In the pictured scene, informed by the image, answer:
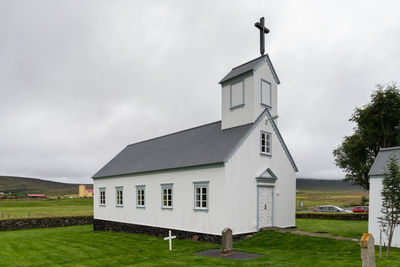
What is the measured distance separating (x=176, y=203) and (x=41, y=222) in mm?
19788

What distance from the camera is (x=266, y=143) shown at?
68.3ft

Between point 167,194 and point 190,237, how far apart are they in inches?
138

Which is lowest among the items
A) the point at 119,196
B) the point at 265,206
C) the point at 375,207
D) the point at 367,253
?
the point at 119,196

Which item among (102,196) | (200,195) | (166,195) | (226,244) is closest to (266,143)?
(200,195)

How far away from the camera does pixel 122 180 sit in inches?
1088

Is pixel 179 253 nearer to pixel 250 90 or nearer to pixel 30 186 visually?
pixel 250 90

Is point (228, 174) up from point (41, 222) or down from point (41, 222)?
up

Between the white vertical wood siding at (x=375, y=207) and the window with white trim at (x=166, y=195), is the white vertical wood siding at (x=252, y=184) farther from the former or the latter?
the white vertical wood siding at (x=375, y=207)

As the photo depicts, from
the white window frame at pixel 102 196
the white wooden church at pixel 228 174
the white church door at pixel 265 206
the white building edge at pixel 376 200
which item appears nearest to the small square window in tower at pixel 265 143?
the white wooden church at pixel 228 174

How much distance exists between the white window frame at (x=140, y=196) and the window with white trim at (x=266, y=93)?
11023 mm

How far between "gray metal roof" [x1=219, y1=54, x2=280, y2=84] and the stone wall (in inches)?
400

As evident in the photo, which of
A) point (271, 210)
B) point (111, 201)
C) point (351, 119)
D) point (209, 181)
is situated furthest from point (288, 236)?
point (351, 119)

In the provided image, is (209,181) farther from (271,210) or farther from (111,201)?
(111,201)

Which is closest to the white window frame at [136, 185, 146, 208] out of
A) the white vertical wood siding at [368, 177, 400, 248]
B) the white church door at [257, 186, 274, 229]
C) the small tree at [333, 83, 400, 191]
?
the white church door at [257, 186, 274, 229]
